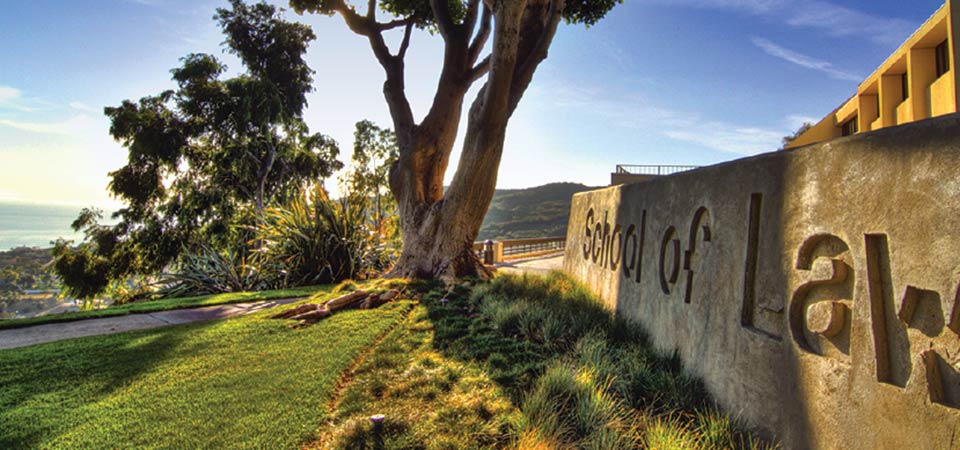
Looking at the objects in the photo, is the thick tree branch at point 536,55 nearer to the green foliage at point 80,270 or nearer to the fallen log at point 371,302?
the fallen log at point 371,302

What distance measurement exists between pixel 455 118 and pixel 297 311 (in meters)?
5.26

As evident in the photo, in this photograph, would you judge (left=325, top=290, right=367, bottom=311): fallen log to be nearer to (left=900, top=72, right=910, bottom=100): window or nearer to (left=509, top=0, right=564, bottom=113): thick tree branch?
(left=509, top=0, right=564, bottom=113): thick tree branch

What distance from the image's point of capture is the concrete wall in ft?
5.63

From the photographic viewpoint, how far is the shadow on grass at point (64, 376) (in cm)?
274

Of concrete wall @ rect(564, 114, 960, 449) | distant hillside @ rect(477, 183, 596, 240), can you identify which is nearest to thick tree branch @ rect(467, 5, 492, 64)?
concrete wall @ rect(564, 114, 960, 449)

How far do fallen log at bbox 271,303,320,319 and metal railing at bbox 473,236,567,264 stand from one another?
30.6 ft

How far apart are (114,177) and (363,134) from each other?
12.8 meters

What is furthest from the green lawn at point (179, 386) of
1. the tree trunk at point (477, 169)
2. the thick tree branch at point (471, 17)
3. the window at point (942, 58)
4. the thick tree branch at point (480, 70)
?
the window at point (942, 58)

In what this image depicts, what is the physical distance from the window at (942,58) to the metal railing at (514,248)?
9.72m

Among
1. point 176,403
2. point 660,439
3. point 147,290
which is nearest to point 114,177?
point 147,290

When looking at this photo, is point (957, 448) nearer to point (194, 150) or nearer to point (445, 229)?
point (445, 229)

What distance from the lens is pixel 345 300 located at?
5.79 meters

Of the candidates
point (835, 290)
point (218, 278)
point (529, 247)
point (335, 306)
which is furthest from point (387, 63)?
point (529, 247)

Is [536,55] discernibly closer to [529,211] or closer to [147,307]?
[147,307]
